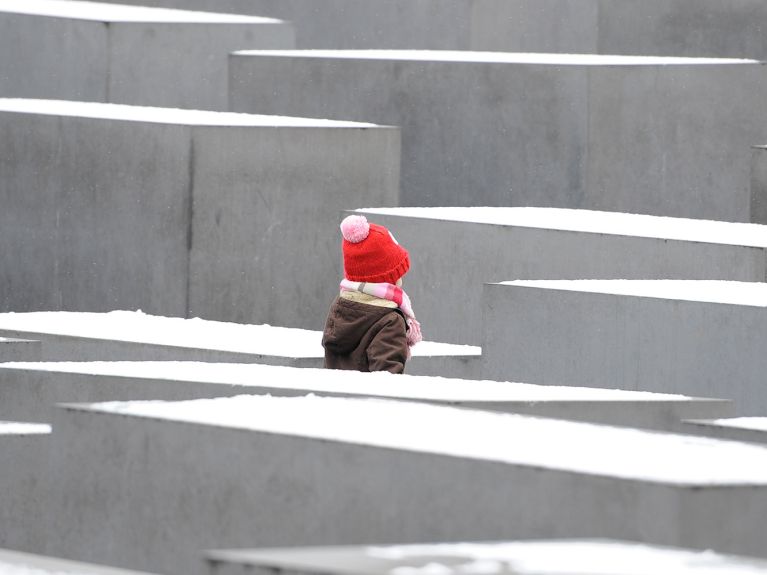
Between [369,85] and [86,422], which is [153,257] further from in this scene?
[86,422]

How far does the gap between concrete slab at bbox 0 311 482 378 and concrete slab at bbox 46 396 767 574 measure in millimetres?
2628

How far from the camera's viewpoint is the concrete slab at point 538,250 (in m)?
9.27

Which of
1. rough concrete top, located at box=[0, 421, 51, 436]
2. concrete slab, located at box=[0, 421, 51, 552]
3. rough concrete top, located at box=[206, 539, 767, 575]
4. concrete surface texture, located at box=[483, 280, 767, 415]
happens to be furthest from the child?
rough concrete top, located at box=[206, 539, 767, 575]

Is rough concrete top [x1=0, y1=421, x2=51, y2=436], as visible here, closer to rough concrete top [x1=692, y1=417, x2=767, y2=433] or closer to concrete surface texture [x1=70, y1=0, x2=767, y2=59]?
rough concrete top [x1=692, y1=417, x2=767, y2=433]

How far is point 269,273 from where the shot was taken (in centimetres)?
1136

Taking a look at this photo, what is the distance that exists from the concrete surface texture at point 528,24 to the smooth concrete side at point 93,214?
5.89 metres

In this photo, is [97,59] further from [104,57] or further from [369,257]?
[369,257]

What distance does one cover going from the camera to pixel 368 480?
15.4 ft

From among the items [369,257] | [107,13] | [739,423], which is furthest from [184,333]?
[107,13]

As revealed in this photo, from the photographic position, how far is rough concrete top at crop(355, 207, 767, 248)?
950cm

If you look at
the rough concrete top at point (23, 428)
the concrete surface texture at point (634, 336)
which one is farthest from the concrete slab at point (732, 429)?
the rough concrete top at point (23, 428)

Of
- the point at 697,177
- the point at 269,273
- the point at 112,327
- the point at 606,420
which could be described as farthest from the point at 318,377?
the point at 697,177

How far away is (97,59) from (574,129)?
378 centimetres

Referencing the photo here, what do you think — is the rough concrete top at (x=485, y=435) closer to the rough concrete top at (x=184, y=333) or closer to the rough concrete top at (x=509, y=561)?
the rough concrete top at (x=509, y=561)
